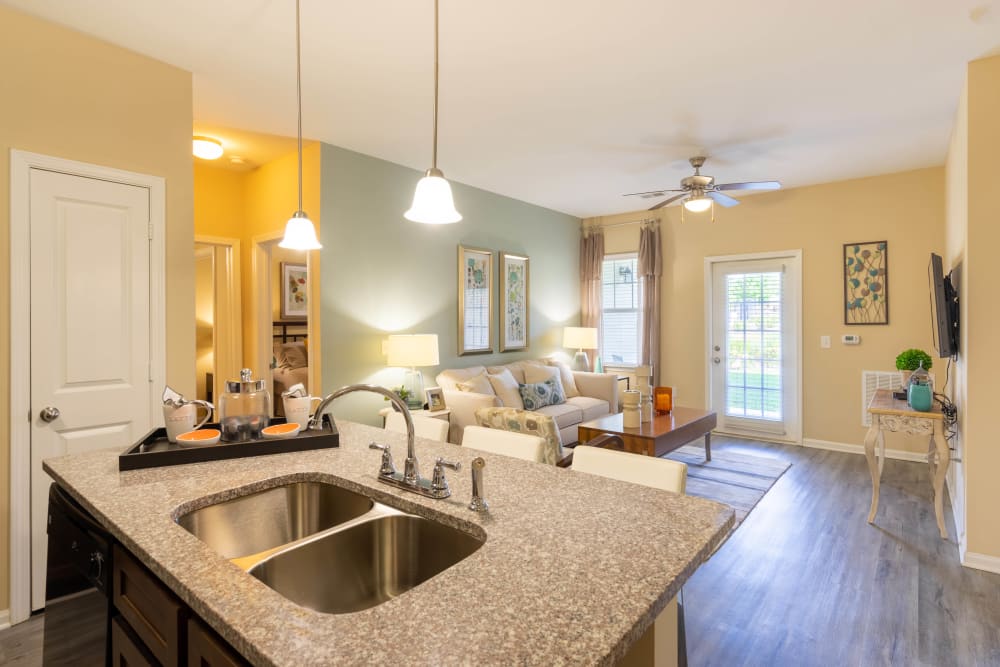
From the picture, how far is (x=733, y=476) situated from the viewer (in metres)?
4.42

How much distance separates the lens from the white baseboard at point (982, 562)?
2777 millimetres

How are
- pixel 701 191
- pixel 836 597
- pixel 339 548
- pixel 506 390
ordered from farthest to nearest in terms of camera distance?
1. pixel 506 390
2. pixel 701 191
3. pixel 836 597
4. pixel 339 548

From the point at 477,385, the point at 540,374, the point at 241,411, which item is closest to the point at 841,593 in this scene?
the point at 241,411

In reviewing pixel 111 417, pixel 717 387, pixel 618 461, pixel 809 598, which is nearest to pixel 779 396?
pixel 717 387

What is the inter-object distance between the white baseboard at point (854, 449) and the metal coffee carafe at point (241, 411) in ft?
16.9

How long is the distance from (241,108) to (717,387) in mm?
5312

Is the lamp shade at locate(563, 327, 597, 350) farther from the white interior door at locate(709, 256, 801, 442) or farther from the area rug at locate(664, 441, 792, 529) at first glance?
the area rug at locate(664, 441, 792, 529)

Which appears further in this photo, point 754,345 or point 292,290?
point 292,290

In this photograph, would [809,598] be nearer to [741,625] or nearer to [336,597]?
[741,625]

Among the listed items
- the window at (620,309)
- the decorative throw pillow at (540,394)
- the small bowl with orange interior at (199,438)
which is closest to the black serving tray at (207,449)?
the small bowl with orange interior at (199,438)

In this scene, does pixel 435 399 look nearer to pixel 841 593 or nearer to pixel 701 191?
pixel 701 191

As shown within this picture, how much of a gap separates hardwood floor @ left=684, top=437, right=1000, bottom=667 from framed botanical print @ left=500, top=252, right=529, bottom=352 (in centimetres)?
296

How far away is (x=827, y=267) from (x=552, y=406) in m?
3.09

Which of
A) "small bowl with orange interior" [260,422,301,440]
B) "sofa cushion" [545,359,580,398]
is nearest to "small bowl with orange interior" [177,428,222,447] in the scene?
"small bowl with orange interior" [260,422,301,440]
